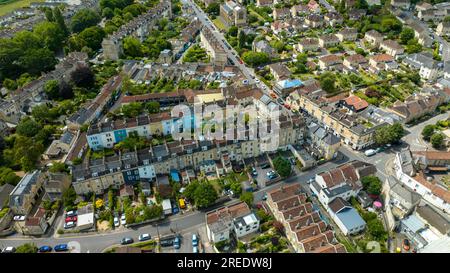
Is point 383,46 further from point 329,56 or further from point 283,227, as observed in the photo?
point 283,227

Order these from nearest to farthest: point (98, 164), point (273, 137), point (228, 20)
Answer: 1. point (98, 164)
2. point (273, 137)
3. point (228, 20)

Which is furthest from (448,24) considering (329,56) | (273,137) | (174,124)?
(174,124)

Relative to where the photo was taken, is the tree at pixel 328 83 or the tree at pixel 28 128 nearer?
the tree at pixel 28 128

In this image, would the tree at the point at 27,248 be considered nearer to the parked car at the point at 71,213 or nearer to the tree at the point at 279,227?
the parked car at the point at 71,213

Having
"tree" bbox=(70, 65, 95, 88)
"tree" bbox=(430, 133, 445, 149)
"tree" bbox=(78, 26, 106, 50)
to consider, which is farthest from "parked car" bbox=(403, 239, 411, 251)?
"tree" bbox=(78, 26, 106, 50)

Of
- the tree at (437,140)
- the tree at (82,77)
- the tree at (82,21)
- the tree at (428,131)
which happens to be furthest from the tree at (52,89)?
the tree at (437,140)

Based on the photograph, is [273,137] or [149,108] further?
[149,108]

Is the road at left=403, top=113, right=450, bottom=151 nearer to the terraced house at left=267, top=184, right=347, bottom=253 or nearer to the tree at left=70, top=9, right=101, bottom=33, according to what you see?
the terraced house at left=267, top=184, right=347, bottom=253
